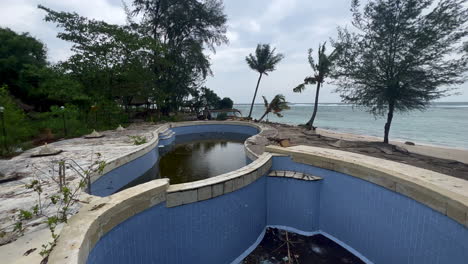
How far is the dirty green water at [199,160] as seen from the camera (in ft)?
24.6

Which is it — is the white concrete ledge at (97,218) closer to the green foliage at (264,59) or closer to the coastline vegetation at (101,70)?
the coastline vegetation at (101,70)

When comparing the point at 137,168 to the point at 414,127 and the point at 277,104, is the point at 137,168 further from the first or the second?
the point at 414,127

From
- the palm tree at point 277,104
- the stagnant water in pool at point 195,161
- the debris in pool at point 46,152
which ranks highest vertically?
the palm tree at point 277,104

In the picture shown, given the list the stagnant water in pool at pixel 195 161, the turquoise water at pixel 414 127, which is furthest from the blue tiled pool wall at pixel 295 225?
the turquoise water at pixel 414 127


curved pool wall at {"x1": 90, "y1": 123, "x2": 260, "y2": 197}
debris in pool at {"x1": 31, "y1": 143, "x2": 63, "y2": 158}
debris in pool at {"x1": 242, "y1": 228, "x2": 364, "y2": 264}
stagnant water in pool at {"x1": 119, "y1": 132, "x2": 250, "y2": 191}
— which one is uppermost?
debris in pool at {"x1": 31, "y1": 143, "x2": 63, "y2": 158}

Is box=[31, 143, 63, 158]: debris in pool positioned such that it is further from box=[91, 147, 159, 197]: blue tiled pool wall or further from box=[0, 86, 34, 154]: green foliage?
box=[91, 147, 159, 197]: blue tiled pool wall

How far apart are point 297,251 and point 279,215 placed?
43.2 inches

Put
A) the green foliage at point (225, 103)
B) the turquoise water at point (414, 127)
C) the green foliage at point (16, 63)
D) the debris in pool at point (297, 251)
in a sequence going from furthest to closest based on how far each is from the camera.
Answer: the green foliage at point (225, 103), the turquoise water at point (414, 127), the green foliage at point (16, 63), the debris in pool at point (297, 251)

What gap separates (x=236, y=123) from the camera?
17.3 m

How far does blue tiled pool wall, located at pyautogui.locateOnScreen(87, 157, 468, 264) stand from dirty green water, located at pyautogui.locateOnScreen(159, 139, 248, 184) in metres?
2.76

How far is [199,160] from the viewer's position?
9336 mm

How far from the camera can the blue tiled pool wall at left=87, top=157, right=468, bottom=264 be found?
319 centimetres

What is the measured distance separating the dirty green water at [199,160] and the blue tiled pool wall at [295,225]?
276 centimetres

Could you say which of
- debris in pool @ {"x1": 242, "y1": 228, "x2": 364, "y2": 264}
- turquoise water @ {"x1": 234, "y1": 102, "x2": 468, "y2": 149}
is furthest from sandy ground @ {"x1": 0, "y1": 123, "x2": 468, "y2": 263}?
turquoise water @ {"x1": 234, "y1": 102, "x2": 468, "y2": 149}
